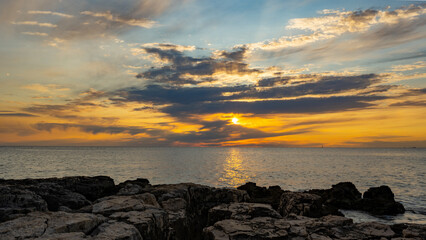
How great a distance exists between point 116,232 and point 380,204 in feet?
74.1

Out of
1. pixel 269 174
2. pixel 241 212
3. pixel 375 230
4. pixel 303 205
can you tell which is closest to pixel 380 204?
pixel 303 205

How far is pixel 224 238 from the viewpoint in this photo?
6883mm

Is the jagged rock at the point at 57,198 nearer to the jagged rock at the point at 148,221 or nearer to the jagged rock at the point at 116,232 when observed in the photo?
the jagged rock at the point at 148,221

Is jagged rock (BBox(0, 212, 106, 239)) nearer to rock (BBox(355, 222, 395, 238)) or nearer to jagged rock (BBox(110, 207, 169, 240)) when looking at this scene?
jagged rock (BBox(110, 207, 169, 240))

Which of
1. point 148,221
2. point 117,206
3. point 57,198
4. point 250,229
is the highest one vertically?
point 117,206

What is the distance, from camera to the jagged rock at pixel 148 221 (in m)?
6.39

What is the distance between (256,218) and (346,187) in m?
20.2

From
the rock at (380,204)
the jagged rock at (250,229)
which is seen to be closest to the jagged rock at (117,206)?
the jagged rock at (250,229)

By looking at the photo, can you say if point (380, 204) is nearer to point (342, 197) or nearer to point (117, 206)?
point (342, 197)

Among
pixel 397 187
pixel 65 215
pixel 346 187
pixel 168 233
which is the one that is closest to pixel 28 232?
pixel 65 215

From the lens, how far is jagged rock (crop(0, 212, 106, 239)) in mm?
5215

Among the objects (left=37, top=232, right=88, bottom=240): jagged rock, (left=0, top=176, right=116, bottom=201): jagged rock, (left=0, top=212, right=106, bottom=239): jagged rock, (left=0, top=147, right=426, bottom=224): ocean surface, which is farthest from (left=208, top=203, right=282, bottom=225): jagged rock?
(left=0, top=147, right=426, bottom=224): ocean surface

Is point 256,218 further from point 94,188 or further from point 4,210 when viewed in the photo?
point 94,188

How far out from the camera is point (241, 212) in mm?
8938
